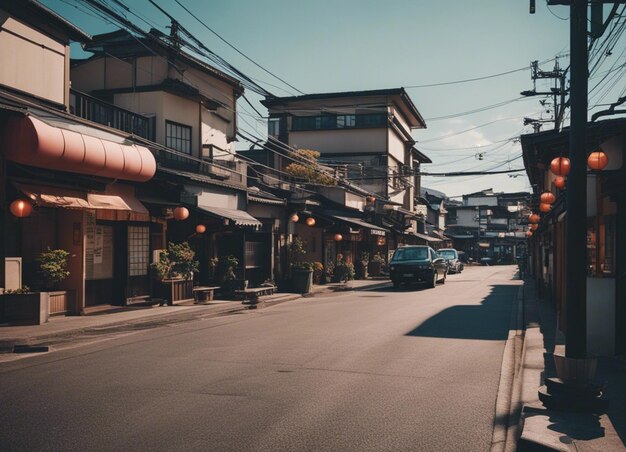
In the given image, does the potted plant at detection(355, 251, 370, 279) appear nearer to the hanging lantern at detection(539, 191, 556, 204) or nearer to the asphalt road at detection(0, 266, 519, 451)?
the hanging lantern at detection(539, 191, 556, 204)

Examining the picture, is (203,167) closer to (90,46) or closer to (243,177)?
(243,177)

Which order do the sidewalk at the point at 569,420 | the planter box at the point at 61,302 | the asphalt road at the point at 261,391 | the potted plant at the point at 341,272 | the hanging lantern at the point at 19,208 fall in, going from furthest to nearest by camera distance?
the potted plant at the point at 341,272 < the planter box at the point at 61,302 < the hanging lantern at the point at 19,208 < the asphalt road at the point at 261,391 < the sidewalk at the point at 569,420

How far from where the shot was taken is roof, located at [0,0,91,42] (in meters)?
14.7

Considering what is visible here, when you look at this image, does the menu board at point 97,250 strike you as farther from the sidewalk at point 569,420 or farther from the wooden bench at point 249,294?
the sidewalk at point 569,420

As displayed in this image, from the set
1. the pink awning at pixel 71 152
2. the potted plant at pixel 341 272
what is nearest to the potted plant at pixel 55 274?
the pink awning at pixel 71 152

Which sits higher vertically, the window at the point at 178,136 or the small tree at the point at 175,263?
the window at the point at 178,136

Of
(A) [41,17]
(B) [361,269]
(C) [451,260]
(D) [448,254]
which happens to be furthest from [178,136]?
(D) [448,254]

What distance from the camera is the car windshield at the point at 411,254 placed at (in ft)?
96.9

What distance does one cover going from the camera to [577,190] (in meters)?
6.93

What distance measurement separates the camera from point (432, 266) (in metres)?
29.1

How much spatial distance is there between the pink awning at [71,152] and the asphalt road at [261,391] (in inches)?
197

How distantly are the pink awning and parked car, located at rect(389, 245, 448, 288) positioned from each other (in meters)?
14.8

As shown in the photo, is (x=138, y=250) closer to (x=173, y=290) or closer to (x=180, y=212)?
(x=173, y=290)

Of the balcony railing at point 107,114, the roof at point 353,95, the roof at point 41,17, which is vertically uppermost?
the roof at point 353,95
